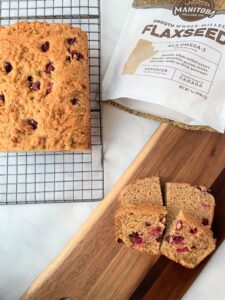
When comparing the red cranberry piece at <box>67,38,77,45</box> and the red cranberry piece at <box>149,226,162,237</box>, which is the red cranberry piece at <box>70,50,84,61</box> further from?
the red cranberry piece at <box>149,226,162,237</box>

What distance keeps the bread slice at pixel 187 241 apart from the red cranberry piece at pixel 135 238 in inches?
3.4

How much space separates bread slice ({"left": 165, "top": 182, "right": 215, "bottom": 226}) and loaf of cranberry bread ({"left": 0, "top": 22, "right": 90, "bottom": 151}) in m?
0.38

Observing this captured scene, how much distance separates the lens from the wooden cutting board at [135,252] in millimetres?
1806

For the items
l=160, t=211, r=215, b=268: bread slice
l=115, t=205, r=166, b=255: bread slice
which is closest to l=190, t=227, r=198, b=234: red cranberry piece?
l=160, t=211, r=215, b=268: bread slice

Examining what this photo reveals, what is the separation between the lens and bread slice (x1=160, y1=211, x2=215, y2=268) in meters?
1.76

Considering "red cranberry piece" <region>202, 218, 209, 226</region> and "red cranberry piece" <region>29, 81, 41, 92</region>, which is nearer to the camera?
"red cranberry piece" <region>29, 81, 41, 92</region>

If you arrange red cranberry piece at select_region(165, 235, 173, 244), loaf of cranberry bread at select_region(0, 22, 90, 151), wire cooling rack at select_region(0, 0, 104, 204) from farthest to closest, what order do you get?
wire cooling rack at select_region(0, 0, 104, 204) → red cranberry piece at select_region(165, 235, 173, 244) → loaf of cranberry bread at select_region(0, 22, 90, 151)

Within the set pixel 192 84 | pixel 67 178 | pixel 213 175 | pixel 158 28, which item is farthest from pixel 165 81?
pixel 67 178

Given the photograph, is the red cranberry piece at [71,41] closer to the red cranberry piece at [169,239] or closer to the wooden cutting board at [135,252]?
the wooden cutting board at [135,252]

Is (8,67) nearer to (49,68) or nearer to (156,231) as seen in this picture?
(49,68)

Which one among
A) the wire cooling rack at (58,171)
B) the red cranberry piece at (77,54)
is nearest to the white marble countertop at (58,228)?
the wire cooling rack at (58,171)

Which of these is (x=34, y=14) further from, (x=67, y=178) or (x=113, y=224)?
(x=113, y=224)

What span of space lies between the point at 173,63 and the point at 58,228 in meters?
0.77

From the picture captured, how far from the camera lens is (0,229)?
1.89 m
